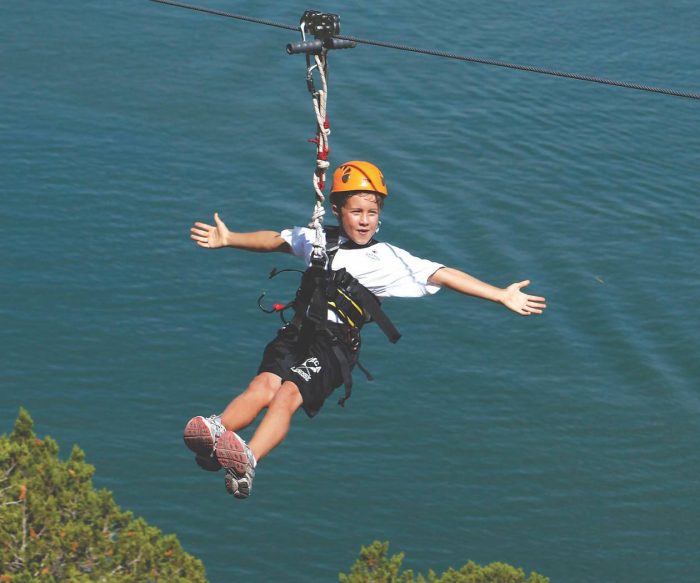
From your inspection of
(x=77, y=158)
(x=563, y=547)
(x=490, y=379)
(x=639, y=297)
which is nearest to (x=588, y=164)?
(x=639, y=297)

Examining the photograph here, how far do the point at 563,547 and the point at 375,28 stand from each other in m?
24.3

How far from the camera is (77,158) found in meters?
59.7

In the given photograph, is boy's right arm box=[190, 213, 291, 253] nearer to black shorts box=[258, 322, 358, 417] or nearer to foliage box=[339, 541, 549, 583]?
black shorts box=[258, 322, 358, 417]

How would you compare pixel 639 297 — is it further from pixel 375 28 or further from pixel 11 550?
pixel 11 550

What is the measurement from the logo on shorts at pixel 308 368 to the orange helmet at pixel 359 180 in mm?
1646

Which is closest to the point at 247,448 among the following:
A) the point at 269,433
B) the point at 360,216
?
the point at 269,433

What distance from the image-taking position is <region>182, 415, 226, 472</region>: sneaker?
1247cm

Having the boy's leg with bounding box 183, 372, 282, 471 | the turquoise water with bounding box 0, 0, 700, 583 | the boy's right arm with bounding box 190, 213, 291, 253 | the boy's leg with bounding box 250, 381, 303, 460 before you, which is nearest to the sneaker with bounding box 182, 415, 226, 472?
the boy's leg with bounding box 183, 372, 282, 471

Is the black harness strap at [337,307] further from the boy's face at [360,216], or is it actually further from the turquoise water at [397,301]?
the turquoise water at [397,301]

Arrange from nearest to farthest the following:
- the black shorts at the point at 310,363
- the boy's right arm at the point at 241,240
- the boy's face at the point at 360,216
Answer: the black shorts at the point at 310,363 → the boy's face at the point at 360,216 → the boy's right arm at the point at 241,240

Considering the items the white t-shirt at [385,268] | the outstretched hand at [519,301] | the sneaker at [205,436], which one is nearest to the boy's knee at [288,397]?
the sneaker at [205,436]

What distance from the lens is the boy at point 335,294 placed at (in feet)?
42.8

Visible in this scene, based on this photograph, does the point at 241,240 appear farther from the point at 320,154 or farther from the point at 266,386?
the point at 266,386

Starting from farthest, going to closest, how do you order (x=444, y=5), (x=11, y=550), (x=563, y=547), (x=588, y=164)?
(x=444, y=5) < (x=588, y=164) < (x=563, y=547) < (x=11, y=550)
